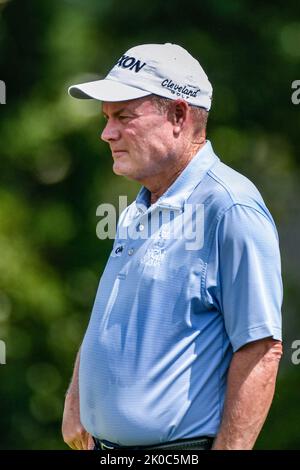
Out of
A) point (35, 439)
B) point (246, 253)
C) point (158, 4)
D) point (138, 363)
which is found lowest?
point (35, 439)

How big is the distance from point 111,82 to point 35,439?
3.62 metres

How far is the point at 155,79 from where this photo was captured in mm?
2758

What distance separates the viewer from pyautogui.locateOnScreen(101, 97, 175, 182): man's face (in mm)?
2736

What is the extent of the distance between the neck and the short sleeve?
263mm

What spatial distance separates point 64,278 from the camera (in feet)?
19.6

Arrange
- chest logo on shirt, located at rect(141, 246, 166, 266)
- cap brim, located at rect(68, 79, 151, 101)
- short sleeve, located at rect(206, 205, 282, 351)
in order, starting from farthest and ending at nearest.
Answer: cap brim, located at rect(68, 79, 151, 101), chest logo on shirt, located at rect(141, 246, 166, 266), short sleeve, located at rect(206, 205, 282, 351)

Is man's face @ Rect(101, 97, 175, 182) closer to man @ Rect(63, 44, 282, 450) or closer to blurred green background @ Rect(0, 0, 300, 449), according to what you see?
man @ Rect(63, 44, 282, 450)

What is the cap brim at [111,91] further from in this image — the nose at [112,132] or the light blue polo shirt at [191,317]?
the light blue polo shirt at [191,317]

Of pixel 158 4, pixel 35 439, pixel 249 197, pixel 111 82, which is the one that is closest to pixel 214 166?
pixel 249 197

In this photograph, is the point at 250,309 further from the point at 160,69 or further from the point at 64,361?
the point at 64,361

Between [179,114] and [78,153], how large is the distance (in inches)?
126

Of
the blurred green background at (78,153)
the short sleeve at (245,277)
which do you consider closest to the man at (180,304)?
the short sleeve at (245,277)

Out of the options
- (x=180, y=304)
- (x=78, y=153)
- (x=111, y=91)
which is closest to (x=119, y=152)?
(x=111, y=91)

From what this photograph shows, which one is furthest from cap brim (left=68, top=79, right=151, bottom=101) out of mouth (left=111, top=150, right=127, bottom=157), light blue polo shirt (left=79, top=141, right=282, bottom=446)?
light blue polo shirt (left=79, top=141, right=282, bottom=446)
